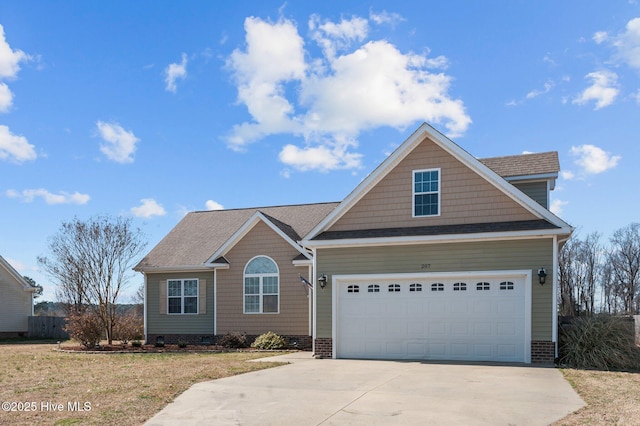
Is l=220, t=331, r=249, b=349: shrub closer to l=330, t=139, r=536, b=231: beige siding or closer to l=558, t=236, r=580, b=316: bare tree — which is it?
l=330, t=139, r=536, b=231: beige siding

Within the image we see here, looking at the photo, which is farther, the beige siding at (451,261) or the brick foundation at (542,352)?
the beige siding at (451,261)

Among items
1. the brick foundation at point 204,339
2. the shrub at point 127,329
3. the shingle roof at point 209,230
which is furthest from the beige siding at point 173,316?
the shrub at point 127,329

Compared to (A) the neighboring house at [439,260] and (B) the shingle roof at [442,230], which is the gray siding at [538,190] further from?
(B) the shingle roof at [442,230]

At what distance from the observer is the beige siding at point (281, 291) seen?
2100cm

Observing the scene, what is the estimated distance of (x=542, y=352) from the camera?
563 inches

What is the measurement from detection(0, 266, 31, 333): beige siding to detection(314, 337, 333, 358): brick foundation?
75.3 ft

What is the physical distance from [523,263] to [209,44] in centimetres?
1125

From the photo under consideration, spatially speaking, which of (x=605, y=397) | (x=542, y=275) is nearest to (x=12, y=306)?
(x=542, y=275)

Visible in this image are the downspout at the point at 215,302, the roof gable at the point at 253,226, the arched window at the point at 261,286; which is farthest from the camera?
the downspout at the point at 215,302

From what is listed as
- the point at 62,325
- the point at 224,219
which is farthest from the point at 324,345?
the point at 62,325

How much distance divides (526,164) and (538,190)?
1046 millimetres

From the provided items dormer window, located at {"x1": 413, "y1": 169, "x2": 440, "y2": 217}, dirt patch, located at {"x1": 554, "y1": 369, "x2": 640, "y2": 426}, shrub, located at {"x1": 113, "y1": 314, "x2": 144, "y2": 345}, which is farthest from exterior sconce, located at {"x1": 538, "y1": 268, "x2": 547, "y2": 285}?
shrub, located at {"x1": 113, "y1": 314, "x2": 144, "y2": 345}

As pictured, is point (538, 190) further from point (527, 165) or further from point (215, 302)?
point (215, 302)

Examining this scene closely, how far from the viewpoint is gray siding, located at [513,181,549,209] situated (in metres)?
18.1
